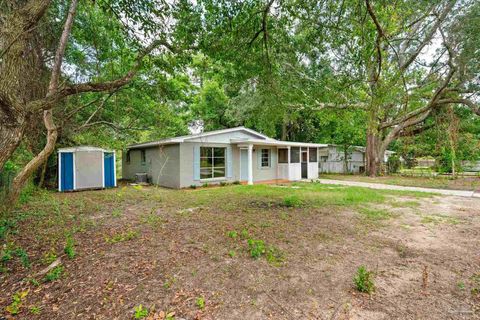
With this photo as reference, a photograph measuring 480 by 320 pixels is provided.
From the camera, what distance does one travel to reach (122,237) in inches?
164

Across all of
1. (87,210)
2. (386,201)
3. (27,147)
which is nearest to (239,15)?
(87,210)

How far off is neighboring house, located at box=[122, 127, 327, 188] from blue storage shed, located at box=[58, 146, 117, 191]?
82.1 inches

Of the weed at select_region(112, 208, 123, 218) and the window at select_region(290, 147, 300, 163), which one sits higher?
the window at select_region(290, 147, 300, 163)

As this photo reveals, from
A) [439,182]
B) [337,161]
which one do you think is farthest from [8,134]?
[337,161]

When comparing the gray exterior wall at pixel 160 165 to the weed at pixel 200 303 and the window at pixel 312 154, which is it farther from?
the window at pixel 312 154

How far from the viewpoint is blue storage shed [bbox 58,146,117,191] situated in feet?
31.9

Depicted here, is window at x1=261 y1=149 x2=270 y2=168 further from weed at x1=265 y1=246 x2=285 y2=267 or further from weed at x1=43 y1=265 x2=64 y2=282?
weed at x1=43 y1=265 x2=64 y2=282

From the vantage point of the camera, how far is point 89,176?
10.3 meters

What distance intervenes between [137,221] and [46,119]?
9.80 ft

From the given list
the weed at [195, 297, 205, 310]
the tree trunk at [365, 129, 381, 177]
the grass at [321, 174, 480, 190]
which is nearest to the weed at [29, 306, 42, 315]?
the weed at [195, 297, 205, 310]

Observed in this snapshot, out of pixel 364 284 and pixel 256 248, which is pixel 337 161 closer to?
pixel 256 248

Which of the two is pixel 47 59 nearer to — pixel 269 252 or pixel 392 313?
pixel 269 252

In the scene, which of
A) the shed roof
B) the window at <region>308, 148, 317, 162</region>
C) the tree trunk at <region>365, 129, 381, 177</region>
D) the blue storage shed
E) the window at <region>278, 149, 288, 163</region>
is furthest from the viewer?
the tree trunk at <region>365, 129, 381, 177</region>

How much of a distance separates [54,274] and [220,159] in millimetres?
9415
